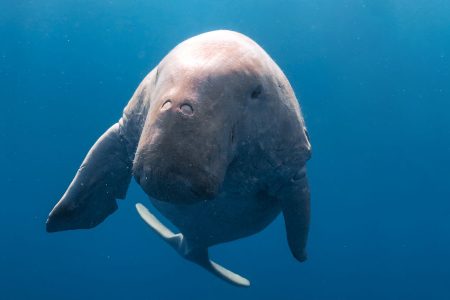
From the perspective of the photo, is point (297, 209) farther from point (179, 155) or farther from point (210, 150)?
point (179, 155)

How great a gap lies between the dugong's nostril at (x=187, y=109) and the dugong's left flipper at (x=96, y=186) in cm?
260

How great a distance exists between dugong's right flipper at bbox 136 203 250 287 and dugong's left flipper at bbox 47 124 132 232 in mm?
1895

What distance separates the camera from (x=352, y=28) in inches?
1145

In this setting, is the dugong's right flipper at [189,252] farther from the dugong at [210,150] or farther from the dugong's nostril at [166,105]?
the dugong's nostril at [166,105]

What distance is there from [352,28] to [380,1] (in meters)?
2.34

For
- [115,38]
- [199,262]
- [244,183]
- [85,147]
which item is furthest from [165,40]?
[244,183]

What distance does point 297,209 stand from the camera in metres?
4.91

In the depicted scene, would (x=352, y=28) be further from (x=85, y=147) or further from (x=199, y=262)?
(x=199, y=262)

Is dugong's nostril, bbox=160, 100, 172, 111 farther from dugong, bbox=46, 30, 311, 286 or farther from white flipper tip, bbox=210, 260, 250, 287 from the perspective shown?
white flipper tip, bbox=210, 260, 250, 287

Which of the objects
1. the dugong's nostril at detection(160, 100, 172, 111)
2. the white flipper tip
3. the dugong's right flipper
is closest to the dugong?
the dugong's nostril at detection(160, 100, 172, 111)

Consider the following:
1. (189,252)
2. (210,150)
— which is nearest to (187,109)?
(210,150)

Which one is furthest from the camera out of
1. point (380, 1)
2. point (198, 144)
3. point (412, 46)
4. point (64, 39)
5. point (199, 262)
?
point (64, 39)

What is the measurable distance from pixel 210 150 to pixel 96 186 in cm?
336

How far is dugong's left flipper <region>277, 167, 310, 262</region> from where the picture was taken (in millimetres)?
4617
